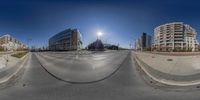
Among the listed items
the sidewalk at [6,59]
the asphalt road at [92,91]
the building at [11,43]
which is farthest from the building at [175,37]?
the sidewalk at [6,59]

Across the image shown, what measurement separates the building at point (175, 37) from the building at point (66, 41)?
61.2 inches

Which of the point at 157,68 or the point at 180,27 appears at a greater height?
the point at 180,27

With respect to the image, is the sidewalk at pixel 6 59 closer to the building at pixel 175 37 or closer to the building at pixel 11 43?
the building at pixel 11 43

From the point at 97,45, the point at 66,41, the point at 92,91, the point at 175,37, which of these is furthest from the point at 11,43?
the point at 175,37

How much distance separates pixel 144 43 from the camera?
361 cm

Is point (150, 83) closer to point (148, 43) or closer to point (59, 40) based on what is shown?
point (148, 43)

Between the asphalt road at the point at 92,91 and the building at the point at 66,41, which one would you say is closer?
the building at the point at 66,41

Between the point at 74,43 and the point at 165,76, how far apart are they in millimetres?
3125

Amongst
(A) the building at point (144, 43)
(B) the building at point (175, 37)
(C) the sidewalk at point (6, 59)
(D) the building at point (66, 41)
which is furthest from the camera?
(C) the sidewalk at point (6, 59)

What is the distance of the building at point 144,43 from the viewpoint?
3582 mm

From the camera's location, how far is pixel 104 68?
457 cm

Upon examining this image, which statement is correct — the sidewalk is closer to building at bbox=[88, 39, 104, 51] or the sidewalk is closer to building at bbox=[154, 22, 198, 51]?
building at bbox=[88, 39, 104, 51]

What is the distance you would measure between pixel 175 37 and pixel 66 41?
2164 mm

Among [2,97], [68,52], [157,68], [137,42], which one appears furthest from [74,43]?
[157,68]
